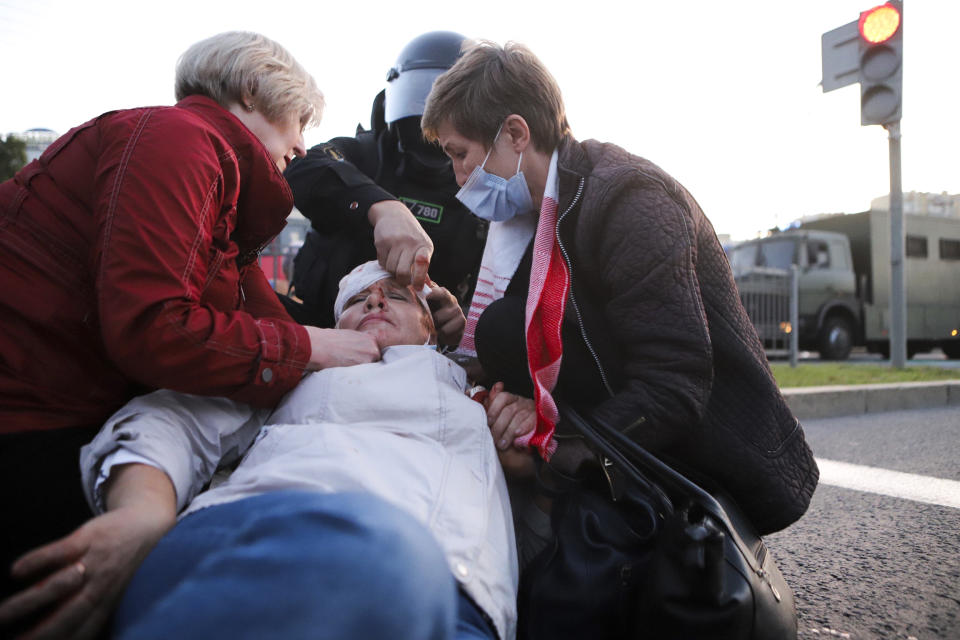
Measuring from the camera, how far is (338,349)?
1.54 m

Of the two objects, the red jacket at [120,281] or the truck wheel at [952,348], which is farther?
the truck wheel at [952,348]

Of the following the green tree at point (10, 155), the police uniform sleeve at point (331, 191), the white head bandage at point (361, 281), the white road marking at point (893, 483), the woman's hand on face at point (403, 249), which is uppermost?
the green tree at point (10, 155)

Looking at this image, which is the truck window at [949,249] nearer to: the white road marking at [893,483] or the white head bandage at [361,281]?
the white road marking at [893,483]

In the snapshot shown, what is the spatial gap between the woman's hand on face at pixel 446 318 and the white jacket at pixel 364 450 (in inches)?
22.2

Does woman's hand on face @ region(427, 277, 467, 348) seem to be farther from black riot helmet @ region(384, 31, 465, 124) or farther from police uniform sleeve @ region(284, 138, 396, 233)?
black riot helmet @ region(384, 31, 465, 124)

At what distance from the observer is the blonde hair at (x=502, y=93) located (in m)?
1.91

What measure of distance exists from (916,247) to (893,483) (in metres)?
13.4

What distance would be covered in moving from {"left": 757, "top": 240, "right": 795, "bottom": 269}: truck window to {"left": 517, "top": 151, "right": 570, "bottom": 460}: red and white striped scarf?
12.5m

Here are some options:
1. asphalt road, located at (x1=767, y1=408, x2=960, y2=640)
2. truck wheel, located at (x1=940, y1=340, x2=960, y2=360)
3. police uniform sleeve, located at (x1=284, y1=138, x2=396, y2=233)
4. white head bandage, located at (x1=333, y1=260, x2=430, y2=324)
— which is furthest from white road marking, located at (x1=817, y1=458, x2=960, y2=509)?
truck wheel, located at (x1=940, y1=340, x2=960, y2=360)

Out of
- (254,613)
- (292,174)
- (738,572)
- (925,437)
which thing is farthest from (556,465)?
(925,437)

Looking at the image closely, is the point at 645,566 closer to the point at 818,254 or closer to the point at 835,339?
the point at 818,254

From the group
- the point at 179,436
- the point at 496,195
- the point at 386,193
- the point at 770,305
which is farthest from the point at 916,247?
the point at 179,436

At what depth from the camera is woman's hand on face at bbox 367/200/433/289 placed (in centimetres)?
202

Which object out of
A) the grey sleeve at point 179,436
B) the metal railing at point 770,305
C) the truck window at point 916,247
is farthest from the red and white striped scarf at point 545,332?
the truck window at point 916,247
